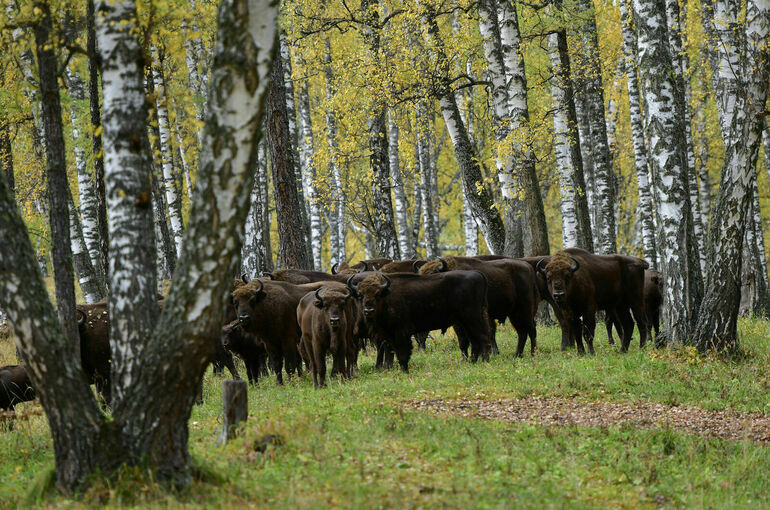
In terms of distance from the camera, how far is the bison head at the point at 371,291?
1470cm

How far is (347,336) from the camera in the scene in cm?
1434

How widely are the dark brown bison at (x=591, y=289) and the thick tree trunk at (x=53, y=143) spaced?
31.6 feet

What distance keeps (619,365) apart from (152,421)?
886 cm

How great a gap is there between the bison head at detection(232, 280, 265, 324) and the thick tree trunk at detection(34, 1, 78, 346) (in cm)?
624

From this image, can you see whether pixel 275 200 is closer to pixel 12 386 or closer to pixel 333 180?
pixel 12 386

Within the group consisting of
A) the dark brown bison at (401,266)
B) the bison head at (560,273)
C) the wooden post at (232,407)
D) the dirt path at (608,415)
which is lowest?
the dirt path at (608,415)

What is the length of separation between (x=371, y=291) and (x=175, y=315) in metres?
8.23

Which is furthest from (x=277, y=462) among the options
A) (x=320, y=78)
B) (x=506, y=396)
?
(x=320, y=78)

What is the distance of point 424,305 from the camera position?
15344 mm

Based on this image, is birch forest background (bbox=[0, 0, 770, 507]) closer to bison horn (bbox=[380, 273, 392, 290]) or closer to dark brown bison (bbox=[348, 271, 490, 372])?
dark brown bison (bbox=[348, 271, 490, 372])

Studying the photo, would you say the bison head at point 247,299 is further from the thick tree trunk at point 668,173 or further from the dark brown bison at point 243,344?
the thick tree trunk at point 668,173

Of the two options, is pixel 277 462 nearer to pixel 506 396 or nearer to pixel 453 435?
pixel 453 435

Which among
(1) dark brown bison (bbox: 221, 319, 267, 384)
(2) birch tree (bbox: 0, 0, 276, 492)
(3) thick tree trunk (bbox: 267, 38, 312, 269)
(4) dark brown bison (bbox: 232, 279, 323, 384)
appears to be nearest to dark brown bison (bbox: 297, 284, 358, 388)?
(4) dark brown bison (bbox: 232, 279, 323, 384)

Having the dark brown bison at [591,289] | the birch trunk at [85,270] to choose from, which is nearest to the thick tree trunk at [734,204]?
the dark brown bison at [591,289]
